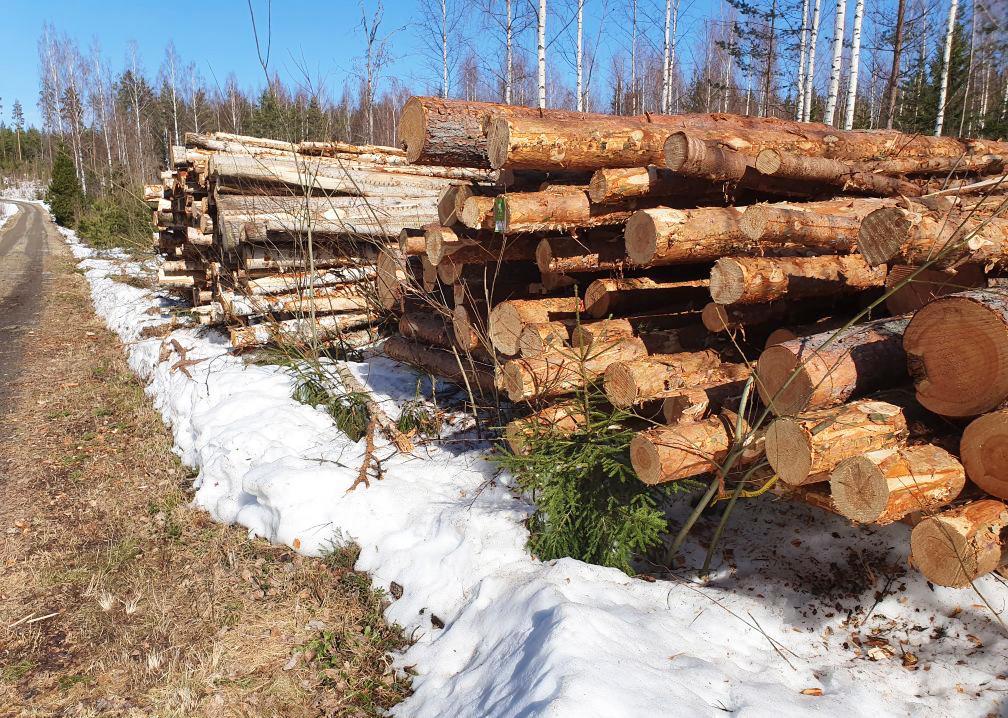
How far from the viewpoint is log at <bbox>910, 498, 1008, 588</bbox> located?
7.63ft

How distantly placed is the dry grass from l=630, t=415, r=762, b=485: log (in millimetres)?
1487

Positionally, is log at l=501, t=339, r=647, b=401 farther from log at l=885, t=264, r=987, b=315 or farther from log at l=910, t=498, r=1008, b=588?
log at l=910, t=498, r=1008, b=588

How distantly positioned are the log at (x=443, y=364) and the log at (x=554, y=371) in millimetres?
710

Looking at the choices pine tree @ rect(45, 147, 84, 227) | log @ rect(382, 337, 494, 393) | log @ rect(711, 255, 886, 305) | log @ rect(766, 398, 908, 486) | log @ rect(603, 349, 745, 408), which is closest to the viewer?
log @ rect(766, 398, 908, 486)

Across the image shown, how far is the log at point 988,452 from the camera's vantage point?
7.83 feet

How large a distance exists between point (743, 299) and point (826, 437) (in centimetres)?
100

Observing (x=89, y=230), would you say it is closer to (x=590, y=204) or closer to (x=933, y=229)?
(x=590, y=204)

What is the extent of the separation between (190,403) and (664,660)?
5.11 metres

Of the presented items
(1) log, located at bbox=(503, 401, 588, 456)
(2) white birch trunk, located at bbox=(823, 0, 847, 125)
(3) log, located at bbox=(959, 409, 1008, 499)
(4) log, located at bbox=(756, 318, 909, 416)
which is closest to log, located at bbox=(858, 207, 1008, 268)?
(4) log, located at bbox=(756, 318, 909, 416)

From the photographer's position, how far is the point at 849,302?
4.13 metres

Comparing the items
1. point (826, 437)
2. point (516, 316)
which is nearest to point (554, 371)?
point (516, 316)

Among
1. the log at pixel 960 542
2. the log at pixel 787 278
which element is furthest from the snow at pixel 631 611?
the log at pixel 787 278

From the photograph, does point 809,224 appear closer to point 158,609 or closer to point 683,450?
point 683,450

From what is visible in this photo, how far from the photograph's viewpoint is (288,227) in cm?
696
